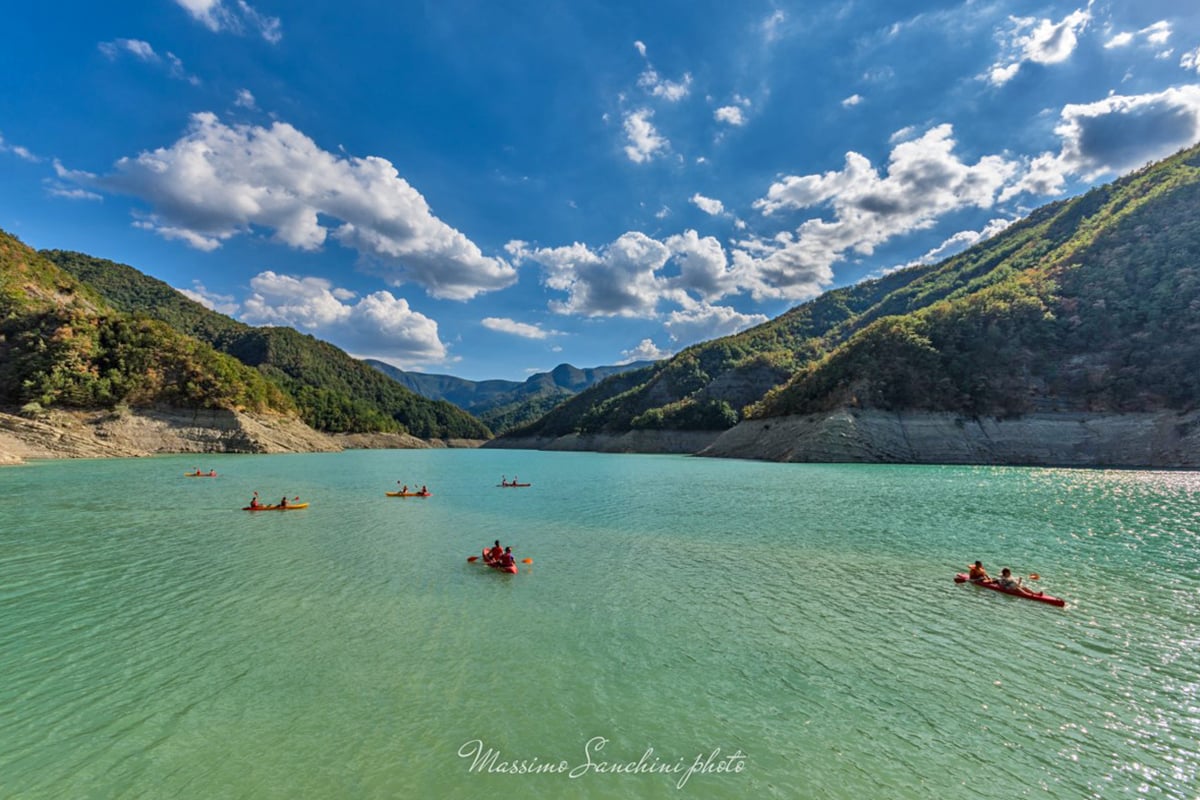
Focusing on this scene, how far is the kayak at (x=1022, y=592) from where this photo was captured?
14391mm

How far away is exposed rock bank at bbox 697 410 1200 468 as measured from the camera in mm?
56812

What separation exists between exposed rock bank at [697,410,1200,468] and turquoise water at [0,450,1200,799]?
4904 cm

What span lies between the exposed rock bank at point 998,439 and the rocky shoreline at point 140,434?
9551cm

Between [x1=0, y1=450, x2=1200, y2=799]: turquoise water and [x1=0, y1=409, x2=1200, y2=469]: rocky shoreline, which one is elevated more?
[x1=0, y1=409, x2=1200, y2=469]: rocky shoreline

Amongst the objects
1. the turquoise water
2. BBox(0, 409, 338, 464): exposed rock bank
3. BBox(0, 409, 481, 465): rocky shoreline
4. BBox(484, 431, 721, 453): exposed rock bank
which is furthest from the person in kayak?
BBox(484, 431, 721, 453): exposed rock bank

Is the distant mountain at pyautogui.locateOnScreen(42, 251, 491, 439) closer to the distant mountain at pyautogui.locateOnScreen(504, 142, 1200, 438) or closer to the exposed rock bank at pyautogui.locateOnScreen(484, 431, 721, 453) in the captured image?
the exposed rock bank at pyautogui.locateOnScreen(484, 431, 721, 453)

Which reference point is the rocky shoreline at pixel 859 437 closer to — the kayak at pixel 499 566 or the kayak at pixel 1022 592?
the kayak at pixel 1022 592

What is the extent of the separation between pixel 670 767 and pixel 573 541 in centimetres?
1590

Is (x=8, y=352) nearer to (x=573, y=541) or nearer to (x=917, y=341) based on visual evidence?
(x=573, y=541)

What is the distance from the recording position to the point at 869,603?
46.3 feet

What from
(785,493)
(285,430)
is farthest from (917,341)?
(285,430)
